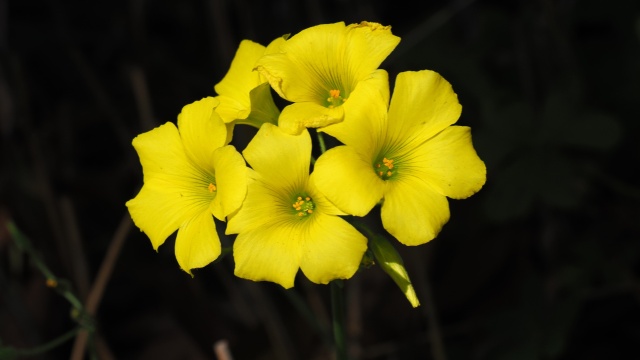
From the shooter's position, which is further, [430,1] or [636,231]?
[430,1]

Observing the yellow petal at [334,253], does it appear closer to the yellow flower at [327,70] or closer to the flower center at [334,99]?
the yellow flower at [327,70]

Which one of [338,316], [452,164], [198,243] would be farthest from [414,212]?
[198,243]

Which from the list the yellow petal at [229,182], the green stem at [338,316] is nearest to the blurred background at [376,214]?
the green stem at [338,316]

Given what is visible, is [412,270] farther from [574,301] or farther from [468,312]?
[574,301]

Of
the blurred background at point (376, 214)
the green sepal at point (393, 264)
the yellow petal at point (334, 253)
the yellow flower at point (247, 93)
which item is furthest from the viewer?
the blurred background at point (376, 214)

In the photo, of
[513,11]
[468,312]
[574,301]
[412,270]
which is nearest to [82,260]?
[412,270]

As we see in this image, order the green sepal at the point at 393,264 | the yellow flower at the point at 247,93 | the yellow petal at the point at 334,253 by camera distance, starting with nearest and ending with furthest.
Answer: the yellow petal at the point at 334,253, the green sepal at the point at 393,264, the yellow flower at the point at 247,93

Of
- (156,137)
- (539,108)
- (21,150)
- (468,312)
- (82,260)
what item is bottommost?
(468,312)
